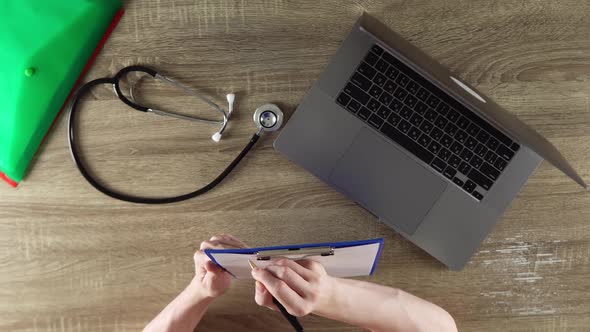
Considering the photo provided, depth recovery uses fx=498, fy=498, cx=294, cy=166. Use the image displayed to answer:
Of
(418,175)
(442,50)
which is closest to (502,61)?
(442,50)

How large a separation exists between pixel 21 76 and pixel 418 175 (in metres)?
0.73

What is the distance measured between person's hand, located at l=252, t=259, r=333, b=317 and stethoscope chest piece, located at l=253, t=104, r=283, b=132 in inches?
11.6

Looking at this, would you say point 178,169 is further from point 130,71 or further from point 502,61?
point 502,61

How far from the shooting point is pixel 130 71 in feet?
3.09

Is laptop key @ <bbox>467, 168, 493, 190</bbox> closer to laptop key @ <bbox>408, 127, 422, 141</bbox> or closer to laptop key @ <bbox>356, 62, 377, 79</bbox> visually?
laptop key @ <bbox>408, 127, 422, 141</bbox>

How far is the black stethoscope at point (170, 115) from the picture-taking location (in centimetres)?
93

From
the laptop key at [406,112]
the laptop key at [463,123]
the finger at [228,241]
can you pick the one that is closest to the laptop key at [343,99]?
the laptop key at [406,112]

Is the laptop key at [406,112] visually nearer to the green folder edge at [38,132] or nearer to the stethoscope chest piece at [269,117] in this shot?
the stethoscope chest piece at [269,117]

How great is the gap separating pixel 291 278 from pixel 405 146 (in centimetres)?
36

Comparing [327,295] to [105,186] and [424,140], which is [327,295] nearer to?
[424,140]

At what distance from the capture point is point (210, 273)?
2.76ft

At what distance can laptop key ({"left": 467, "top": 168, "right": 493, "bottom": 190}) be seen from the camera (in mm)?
913

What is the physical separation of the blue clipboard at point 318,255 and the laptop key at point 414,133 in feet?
0.82

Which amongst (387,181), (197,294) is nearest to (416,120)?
(387,181)
